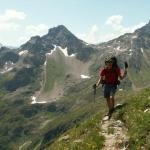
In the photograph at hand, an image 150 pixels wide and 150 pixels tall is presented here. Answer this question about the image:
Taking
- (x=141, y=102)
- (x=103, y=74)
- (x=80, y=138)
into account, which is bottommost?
(x=80, y=138)

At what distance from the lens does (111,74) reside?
24.2 m

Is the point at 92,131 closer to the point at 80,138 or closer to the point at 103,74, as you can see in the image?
the point at 80,138

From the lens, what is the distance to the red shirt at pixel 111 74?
79.3ft

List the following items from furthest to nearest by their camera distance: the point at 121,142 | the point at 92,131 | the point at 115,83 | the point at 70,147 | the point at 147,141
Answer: the point at 115,83 → the point at 92,131 → the point at 70,147 → the point at 121,142 → the point at 147,141

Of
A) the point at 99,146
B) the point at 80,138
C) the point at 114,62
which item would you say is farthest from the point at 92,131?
the point at 114,62

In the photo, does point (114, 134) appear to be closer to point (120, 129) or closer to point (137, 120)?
point (120, 129)

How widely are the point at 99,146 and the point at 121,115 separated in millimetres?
4417

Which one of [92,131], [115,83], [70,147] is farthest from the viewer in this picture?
[115,83]

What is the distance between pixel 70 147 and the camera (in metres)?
20.7

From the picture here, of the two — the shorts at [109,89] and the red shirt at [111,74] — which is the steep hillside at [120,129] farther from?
the red shirt at [111,74]

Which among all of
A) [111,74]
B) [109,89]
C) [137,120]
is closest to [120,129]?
[137,120]

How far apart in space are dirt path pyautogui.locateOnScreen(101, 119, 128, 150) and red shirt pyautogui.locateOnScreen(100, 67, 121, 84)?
2466 mm

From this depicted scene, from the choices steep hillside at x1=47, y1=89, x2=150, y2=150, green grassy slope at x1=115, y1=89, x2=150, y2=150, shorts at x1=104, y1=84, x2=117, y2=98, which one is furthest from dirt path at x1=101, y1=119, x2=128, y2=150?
shorts at x1=104, y1=84, x2=117, y2=98

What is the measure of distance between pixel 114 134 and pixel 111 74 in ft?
14.4
